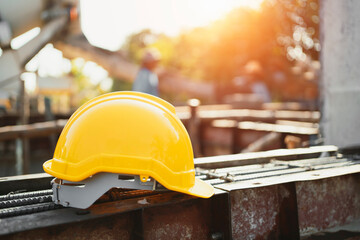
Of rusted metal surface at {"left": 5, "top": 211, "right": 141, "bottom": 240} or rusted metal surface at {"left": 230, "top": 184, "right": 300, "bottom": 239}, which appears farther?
rusted metal surface at {"left": 230, "top": 184, "right": 300, "bottom": 239}

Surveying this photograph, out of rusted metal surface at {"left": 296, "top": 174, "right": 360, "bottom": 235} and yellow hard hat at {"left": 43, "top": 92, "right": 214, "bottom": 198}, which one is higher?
yellow hard hat at {"left": 43, "top": 92, "right": 214, "bottom": 198}

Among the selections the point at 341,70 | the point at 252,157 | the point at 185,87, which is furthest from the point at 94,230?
the point at 185,87

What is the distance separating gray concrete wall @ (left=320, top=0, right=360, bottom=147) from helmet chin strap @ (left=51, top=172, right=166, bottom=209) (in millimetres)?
4362

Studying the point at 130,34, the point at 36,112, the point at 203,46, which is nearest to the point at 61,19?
the point at 36,112

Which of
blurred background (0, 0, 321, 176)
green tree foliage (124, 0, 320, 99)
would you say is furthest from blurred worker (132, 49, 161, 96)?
green tree foliage (124, 0, 320, 99)

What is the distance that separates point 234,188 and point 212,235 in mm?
373

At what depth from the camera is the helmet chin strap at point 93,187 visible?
6.93 feet

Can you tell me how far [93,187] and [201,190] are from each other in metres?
0.70

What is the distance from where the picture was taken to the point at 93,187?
213 centimetres

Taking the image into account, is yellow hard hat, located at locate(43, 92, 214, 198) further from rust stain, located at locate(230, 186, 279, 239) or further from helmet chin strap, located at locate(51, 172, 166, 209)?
rust stain, located at locate(230, 186, 279, 239)

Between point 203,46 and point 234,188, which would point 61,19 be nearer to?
point 234,188

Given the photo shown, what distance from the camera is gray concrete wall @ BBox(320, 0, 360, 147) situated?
5453mm

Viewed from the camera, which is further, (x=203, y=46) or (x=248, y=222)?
(x=203, y=46)

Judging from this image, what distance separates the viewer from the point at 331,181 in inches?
122
